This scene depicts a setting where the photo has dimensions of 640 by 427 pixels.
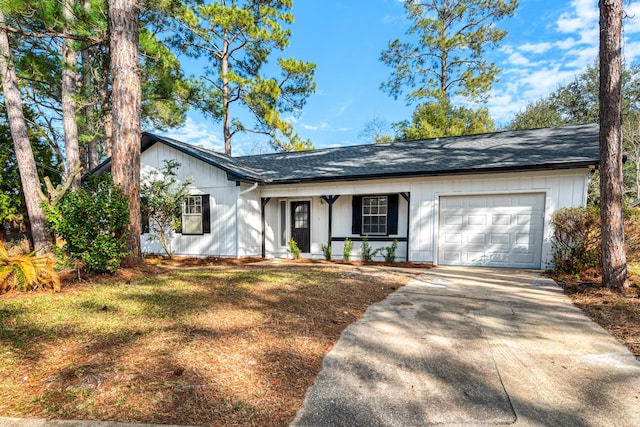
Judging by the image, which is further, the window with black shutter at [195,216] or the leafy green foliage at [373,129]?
the leafy green foliage at [373,129]

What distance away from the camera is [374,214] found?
9.54 meters

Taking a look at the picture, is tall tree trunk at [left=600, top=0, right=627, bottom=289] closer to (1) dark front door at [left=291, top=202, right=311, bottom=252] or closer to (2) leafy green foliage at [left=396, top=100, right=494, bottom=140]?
(1) dark front door at [left=291, top=202, right=311, bottom=252]

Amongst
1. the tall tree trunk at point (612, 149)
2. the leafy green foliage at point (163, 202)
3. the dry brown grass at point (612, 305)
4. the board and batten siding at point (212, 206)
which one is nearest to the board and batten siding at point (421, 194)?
the board and batten siding at point (212, 206)

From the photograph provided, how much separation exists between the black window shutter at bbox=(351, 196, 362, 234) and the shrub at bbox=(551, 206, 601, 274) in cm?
490

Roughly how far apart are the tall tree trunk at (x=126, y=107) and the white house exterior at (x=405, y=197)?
3.44 m

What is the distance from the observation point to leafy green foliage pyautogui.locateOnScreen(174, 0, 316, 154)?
48.5 feet

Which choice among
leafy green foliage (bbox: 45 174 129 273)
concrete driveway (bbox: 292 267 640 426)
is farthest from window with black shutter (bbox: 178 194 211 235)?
concrete driveway (bbox: 292 267 640 426)

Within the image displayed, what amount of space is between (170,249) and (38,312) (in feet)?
24.5

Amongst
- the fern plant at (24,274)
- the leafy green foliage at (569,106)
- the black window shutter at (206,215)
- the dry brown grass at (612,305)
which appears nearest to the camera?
the dry brown grass at (612,305)

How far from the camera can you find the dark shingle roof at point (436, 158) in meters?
7.63

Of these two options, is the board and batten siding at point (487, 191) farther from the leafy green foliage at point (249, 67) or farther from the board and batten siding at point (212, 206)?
the leafy green foliage at point (249, 67)

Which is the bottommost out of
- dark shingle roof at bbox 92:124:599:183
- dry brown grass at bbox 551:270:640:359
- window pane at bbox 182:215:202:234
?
dry brown grass at bbox 551:270:640:359

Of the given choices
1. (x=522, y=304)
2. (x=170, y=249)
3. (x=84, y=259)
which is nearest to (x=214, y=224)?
(x=170, y=249)

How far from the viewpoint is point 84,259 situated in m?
4.89
